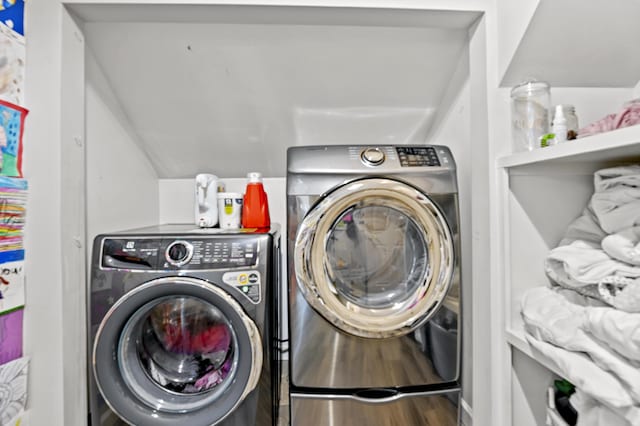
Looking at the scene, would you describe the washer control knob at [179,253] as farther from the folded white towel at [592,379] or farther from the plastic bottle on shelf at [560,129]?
the plastic bottle on shelf at [560,129]

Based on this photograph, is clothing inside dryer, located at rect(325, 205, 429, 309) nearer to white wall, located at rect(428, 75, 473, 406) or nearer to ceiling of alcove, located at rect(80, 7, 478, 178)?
white wall, located at rect(428, 75, 473, 406)

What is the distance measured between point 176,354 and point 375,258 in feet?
2.89

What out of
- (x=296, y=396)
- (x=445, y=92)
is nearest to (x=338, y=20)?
(x=445, y=92)

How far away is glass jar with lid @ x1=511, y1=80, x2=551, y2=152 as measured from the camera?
101cm

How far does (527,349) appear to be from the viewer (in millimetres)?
901

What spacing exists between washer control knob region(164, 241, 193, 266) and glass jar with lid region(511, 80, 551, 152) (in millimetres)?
1192

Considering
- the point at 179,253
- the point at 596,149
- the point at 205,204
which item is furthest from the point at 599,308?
the point at 205,204

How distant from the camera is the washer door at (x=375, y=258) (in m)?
1.17

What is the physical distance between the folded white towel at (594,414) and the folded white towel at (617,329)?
155mm

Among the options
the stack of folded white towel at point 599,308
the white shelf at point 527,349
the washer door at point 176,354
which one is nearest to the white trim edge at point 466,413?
the white shelf at point 527,349

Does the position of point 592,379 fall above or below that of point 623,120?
below

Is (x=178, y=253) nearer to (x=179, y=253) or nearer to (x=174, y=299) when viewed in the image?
(x=179, y=253)

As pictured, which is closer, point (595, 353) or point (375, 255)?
point (595, 353)

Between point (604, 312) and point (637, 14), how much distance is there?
0.86 metres
